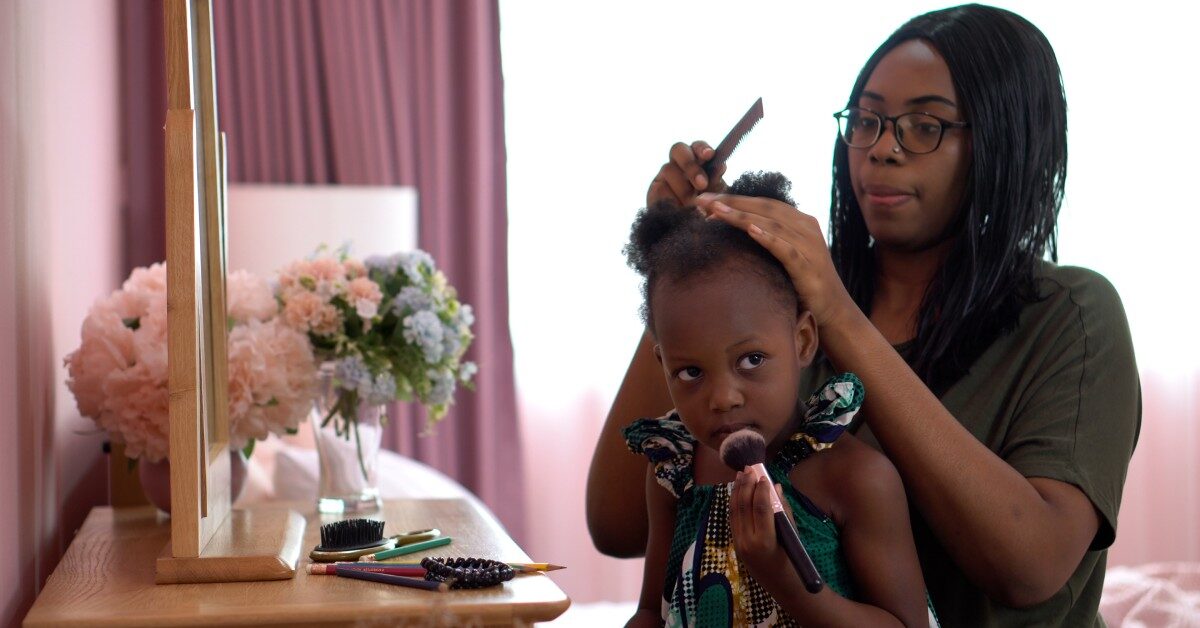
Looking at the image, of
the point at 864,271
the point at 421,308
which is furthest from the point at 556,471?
the point at 864,271

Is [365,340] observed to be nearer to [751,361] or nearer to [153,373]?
[153,373]

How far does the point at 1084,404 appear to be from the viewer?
1.20 metres

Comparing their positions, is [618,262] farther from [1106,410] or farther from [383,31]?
Answer: [1106,410]

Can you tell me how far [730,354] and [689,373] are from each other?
1.8 inches

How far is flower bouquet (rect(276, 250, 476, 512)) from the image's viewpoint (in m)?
1.62

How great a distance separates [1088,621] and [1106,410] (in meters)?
0.23

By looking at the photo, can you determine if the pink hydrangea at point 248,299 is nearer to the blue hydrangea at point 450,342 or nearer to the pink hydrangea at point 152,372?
the pink hydrangea at point 152,372

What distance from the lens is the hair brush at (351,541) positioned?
115cm

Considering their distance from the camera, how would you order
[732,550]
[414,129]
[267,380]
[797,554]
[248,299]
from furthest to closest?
[414,129] → [248,299] → [267,380] → [732,550] → [797,554]

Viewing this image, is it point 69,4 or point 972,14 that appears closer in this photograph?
point 972,14

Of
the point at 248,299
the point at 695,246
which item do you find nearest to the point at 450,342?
the point at 248,299

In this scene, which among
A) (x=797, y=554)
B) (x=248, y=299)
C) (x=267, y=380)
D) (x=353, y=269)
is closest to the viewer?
(x=797, y=554)

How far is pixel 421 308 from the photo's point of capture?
5.54ft

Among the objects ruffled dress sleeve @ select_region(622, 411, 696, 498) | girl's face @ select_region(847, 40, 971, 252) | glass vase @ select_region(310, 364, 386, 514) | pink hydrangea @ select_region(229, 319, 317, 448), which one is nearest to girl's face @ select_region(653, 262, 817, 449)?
ruffled dress sleeve @ select_region(622, 411, 696, 498)
